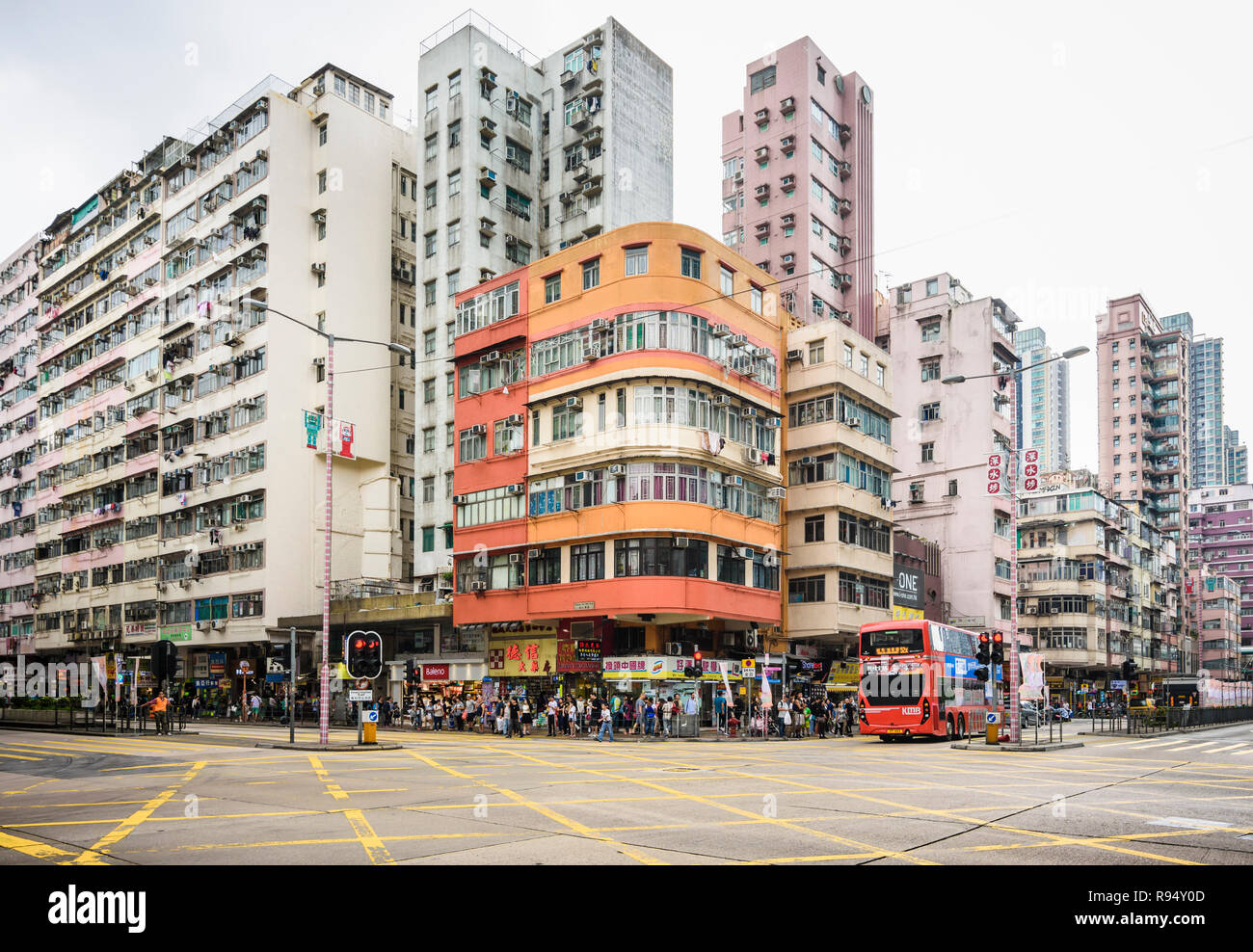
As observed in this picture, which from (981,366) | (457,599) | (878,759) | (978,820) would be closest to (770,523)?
(457,599)

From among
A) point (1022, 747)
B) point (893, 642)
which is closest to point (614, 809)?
point (1022, 747)

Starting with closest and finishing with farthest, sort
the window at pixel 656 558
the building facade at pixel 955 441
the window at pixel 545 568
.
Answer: the window at pixel 656 558 < the window at pixel 545 568 < the building facade at pixel 955 441

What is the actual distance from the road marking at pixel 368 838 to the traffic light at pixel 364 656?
1282 centimetres

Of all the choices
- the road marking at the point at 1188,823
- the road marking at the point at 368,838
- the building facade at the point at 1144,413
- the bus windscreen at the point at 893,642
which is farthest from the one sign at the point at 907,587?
the building facade at the point at 1144,413

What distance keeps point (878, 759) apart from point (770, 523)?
78.5ft

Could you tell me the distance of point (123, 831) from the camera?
1154 cm

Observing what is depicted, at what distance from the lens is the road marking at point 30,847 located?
32.6ft

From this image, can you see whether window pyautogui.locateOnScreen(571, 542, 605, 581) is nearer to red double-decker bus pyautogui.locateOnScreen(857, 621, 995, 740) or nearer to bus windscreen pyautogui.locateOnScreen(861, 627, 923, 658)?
red double-decker bus pyautogui.locateOnScreen(857, 621, 995, 740)

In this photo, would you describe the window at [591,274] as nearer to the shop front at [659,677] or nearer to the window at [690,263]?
the window at [690,263]

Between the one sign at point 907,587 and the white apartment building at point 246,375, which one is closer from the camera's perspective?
the one sign at point 907,587

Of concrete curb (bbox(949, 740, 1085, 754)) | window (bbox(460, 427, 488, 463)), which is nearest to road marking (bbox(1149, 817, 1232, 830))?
concrete curb (bbox(949, 740, 1085, 754))

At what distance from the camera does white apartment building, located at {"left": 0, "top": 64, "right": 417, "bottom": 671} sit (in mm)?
59344

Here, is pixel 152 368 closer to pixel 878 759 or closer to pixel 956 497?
pixel 956 497

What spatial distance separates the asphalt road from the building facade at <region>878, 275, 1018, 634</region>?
44.1 metres
